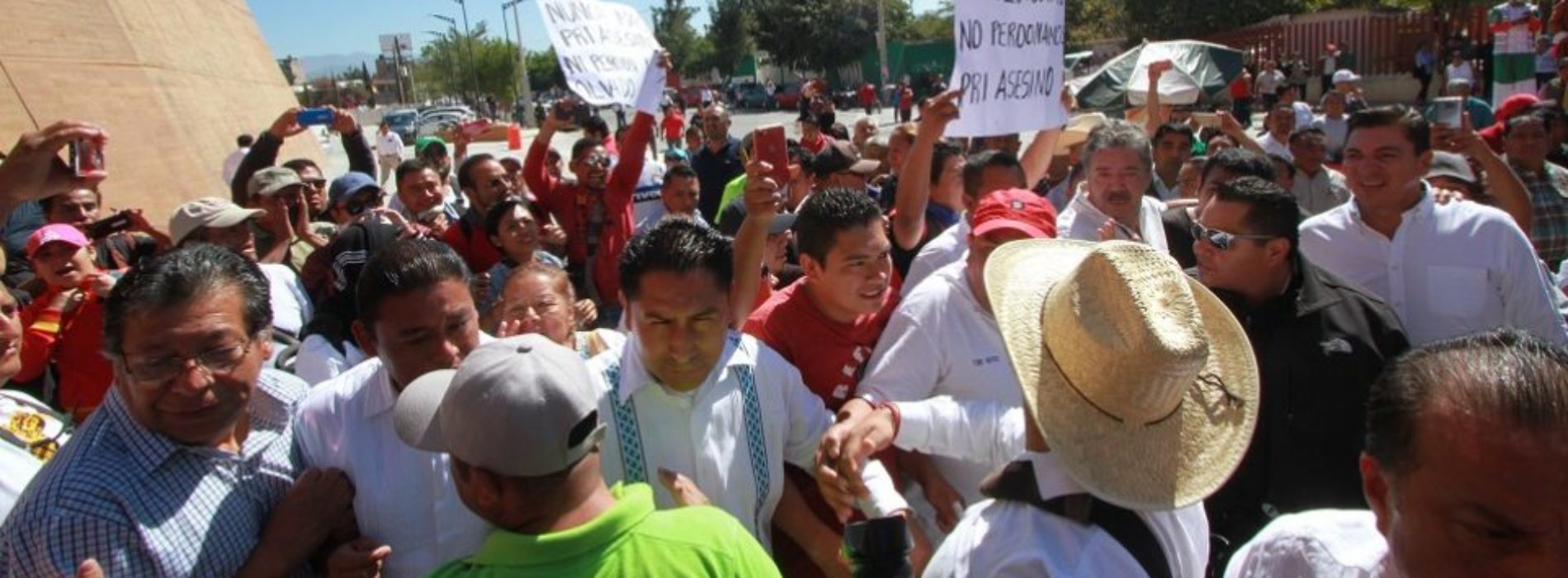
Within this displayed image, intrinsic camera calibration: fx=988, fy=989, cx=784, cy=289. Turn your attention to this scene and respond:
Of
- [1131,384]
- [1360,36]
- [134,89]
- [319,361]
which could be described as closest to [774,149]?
[319,361]

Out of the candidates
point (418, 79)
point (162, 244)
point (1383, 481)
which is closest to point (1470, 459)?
point (1383, 481)

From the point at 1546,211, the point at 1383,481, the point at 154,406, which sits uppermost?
the point at 154,406

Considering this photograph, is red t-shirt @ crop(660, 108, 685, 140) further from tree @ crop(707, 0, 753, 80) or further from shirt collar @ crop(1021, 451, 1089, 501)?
tree @ crop(707, 0, 753, 80)

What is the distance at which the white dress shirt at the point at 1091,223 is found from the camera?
13.4ft

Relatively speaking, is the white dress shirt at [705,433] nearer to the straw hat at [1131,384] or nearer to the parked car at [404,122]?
the straw hat at [1131,384]

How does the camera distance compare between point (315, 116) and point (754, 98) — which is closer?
point (315, 116)

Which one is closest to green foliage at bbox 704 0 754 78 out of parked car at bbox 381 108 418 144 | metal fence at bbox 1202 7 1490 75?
parked car at bbox 381 108 418 144

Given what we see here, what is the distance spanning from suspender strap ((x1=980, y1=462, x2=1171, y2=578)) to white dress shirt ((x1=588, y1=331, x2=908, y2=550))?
2.16 ft

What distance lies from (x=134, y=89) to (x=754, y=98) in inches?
1597

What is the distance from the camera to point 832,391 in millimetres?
2783

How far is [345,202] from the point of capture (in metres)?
5.14

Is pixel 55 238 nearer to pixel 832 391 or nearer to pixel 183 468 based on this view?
pixel 183 468

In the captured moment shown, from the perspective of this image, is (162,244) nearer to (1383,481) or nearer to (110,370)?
(110,370)

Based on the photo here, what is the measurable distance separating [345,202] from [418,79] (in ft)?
367
